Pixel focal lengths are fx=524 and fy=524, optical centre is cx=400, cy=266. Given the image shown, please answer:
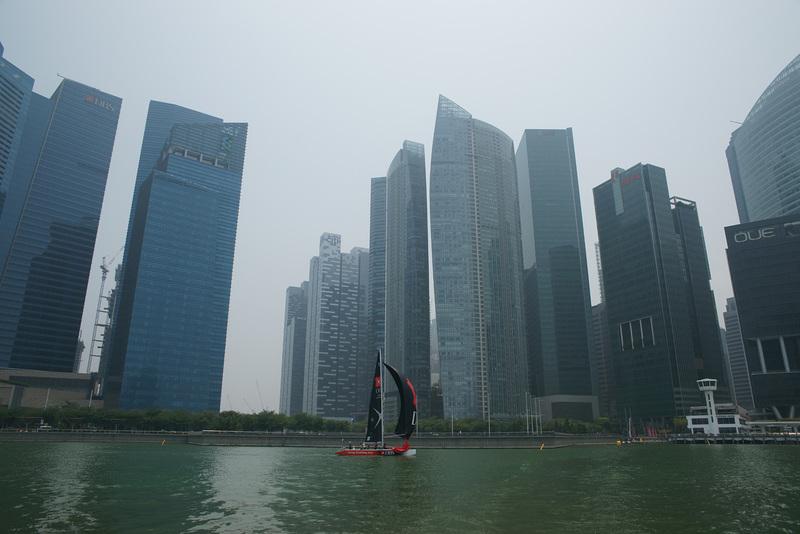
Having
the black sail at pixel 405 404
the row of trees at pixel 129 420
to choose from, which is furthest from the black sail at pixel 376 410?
the row of trees at pixel 129 420

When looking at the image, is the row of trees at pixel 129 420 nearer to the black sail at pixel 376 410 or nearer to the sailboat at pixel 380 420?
the sailboat at pixel 380 420

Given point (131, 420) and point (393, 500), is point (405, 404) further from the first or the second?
point (131, 420)

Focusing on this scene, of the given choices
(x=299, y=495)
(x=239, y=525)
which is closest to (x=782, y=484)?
(x=299, y=495)

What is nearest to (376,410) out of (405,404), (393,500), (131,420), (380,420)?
(380,420)

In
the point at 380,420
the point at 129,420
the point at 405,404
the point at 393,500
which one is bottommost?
the point at 393,500

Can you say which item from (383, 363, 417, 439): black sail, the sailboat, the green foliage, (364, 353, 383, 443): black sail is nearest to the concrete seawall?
the green foliage

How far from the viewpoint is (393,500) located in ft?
144

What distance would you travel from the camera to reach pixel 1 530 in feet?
97.3

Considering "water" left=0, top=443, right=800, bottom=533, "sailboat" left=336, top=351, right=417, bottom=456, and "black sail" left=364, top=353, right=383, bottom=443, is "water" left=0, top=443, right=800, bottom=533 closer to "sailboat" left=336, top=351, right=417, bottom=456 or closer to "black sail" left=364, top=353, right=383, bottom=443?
"sailboat" left=336, top=351, right=417, bottom=456

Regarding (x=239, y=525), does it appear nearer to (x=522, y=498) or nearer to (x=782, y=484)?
(x=522, y=498)

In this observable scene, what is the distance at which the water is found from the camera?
108 feet

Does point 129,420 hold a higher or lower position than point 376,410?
lower

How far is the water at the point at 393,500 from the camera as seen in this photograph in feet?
108

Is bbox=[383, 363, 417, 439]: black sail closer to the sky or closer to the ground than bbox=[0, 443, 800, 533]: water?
→ closer to the sky
